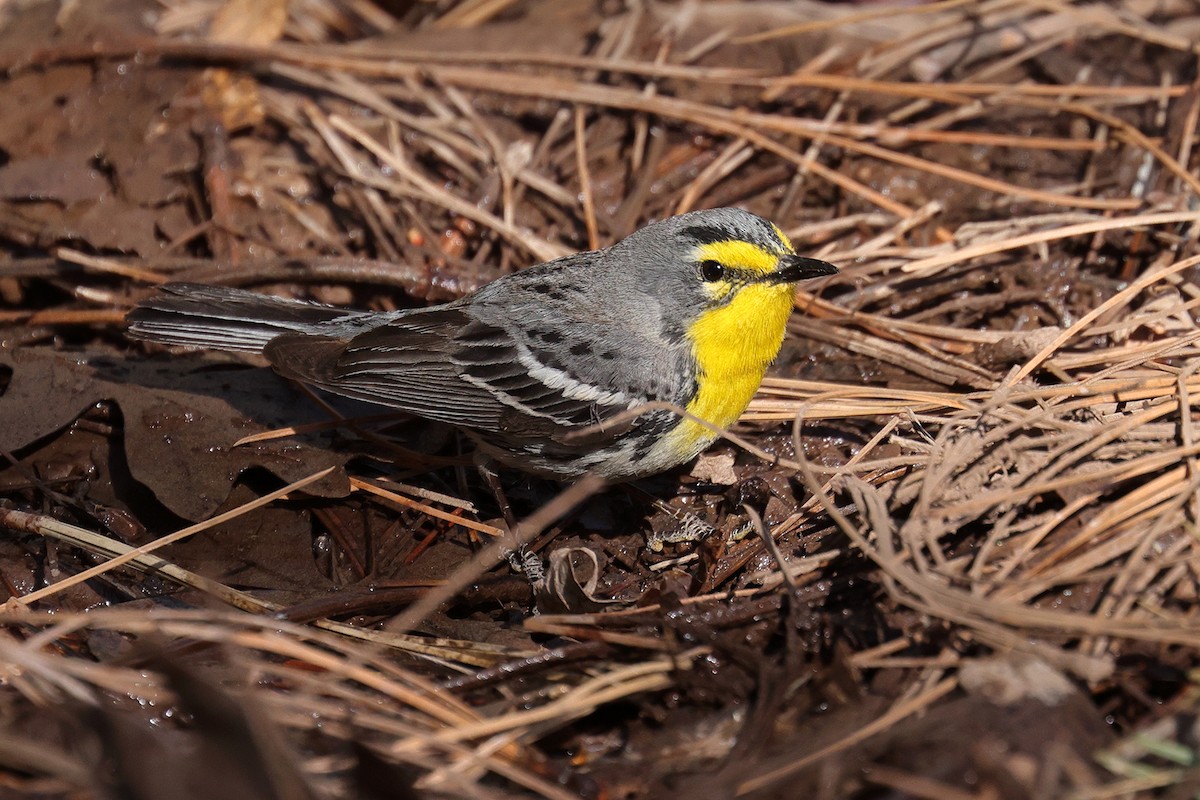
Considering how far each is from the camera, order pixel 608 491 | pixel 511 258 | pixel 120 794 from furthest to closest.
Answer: pixel 511 258 → pixel 608 491 → pixel 120 794

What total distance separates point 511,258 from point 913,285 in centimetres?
228

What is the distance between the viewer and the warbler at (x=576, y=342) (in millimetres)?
A: 4801

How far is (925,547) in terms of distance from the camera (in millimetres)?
3791

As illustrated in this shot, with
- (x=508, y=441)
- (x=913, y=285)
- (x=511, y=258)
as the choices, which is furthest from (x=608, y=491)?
(x=913, y=285)

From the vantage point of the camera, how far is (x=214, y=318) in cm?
524

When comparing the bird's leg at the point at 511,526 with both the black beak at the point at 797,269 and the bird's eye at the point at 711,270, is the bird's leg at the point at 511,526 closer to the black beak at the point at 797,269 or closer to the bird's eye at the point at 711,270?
the bird's eye at the point at 711,270

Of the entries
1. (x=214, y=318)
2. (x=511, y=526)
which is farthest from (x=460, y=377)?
(x=214, y=318)

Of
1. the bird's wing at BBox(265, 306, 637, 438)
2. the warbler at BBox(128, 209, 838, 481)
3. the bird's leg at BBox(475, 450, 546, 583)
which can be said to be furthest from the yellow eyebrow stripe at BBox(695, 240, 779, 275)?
the bird's leg at BBox(475, 450, 546, 583)

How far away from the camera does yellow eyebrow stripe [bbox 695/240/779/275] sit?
188 inches

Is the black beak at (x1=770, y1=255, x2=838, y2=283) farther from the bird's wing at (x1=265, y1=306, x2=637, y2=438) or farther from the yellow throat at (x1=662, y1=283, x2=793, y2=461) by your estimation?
the bird's wing at (x1=265, y1=306, x2=637, y2=438)

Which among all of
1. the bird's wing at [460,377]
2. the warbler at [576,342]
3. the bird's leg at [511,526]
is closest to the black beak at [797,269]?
the warbler at [576,342]

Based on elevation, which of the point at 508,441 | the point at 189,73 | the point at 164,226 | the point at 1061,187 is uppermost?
the point at 189,73

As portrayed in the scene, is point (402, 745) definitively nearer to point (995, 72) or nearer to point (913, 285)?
point (913, 285)

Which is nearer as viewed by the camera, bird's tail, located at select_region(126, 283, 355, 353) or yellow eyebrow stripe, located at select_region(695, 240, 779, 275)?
yellow eyebrow stripe, located at select_region(695, 240, 779, 275)
